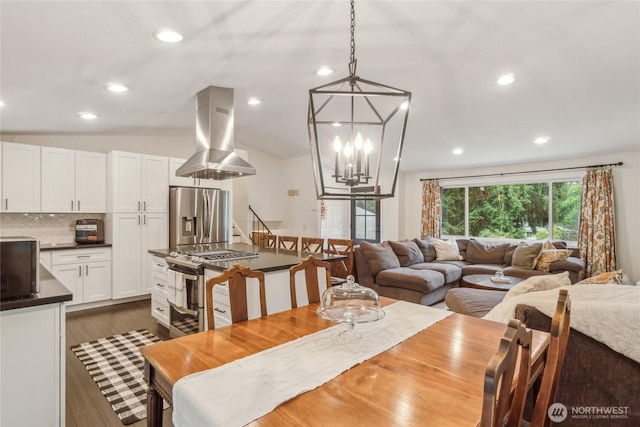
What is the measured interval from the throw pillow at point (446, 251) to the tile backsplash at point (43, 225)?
18.2ft

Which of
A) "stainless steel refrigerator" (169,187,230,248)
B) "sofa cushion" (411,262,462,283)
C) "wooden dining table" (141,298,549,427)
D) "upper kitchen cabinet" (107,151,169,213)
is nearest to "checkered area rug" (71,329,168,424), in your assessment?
"wooden dining table" (141,298,549,427)

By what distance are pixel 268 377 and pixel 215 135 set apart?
3.06 m

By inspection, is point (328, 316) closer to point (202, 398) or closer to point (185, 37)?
point (202, 398)

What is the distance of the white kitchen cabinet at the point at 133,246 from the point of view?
4.59 metres

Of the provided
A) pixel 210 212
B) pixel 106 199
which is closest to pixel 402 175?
pixel 210 212

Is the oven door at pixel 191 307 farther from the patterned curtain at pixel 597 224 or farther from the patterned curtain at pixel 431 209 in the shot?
the patterned curtain at pixel 597 224

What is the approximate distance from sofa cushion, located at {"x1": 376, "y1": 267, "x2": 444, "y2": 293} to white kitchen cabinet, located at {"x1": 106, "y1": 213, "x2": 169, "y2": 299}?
335cm

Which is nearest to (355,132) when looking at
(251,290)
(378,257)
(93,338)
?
(251,290)

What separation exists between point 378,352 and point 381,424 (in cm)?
47

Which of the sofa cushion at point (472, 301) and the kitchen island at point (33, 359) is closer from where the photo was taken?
the kitchen island at point (33, 359)

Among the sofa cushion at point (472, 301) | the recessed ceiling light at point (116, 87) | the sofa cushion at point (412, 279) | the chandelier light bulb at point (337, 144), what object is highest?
the recessed ceiling light at point (116, 87)

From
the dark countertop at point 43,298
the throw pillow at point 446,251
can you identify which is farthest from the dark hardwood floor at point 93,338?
the throw pillow at point 446,251

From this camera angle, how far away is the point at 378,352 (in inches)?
53.1

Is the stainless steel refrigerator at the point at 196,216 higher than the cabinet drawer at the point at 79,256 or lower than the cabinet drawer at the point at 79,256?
Answer: higher
